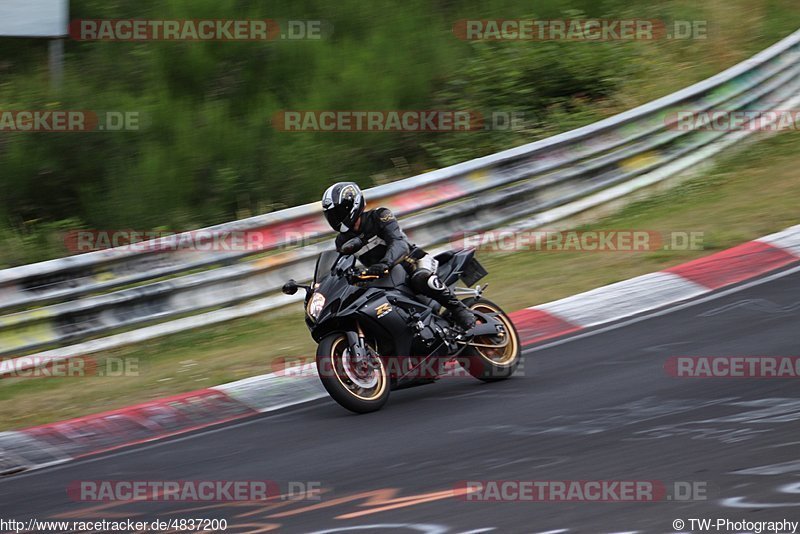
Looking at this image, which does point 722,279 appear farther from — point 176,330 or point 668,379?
point 176,330

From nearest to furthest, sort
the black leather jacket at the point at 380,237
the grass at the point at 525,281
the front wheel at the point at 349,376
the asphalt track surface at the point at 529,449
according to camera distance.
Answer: the asphalt track surface at the point at 529,449 < the front wheel at the point at 349,376 < the black leather jacket at the point at 380,237 < the grass at the point at 525,281

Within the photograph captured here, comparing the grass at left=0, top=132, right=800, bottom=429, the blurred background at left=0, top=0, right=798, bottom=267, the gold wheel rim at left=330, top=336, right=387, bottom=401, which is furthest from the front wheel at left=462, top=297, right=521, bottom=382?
the blurred background at left=0, top=0, right=798, bottom=267

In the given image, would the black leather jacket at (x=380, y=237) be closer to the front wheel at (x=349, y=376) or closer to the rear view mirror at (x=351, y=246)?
the rear view mirror at (x=351, y=246)

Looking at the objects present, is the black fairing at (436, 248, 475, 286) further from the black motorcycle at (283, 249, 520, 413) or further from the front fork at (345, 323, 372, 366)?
the front fork at (345, 323, 372, 366)

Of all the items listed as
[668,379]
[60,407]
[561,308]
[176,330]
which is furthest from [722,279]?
[60,407]

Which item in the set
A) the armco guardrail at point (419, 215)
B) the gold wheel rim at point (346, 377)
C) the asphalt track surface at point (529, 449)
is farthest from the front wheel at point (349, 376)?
the armco guardrail at point (419, 215)

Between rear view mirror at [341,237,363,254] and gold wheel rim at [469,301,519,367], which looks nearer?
rear view mirror at [341,237,363,254]

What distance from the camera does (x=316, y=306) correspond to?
707 cm

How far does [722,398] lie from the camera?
6535 mm

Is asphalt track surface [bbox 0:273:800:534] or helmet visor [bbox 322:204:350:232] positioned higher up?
helmet visor [bbox 322:204:350:232]

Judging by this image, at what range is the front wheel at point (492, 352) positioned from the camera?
303 inches

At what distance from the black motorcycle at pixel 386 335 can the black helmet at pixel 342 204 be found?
10.4 inches

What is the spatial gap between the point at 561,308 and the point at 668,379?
87.3 inches

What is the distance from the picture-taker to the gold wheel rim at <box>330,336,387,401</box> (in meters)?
6.88
